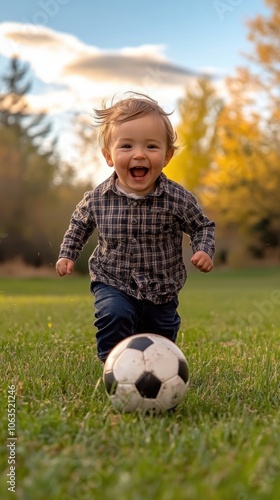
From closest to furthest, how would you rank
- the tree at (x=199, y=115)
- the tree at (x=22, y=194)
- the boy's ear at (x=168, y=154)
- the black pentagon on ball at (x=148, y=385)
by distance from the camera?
the black pentagon on ball at (x=148, y=385), the boy's ear at (x=168, y=154), the tree at (x=22, y=194), the tree at (x=199, y=115)

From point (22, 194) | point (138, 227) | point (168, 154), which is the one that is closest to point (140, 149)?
point (168, 154)

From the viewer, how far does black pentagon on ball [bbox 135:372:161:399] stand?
316 centimetres

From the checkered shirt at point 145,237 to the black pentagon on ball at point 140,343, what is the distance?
2.62ft

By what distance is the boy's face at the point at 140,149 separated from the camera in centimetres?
407

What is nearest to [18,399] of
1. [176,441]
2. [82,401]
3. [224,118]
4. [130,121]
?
[82,401]

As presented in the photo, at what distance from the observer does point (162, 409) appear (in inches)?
125

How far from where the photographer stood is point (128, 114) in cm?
414

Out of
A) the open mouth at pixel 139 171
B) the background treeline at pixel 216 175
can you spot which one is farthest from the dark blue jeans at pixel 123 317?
the background treeline at pixel 216 175

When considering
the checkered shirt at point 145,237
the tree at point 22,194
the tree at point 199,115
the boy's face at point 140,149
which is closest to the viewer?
the boy's face at point 140,149

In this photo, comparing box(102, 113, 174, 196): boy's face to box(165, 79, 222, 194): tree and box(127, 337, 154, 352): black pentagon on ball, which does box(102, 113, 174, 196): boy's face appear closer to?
box(127, 337, 154, 352): black pentagon on ball

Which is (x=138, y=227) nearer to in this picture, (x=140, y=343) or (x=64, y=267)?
(x=64, y=267)

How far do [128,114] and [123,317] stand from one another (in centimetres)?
124

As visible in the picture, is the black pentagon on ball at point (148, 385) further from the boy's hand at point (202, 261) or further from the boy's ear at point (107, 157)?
the boy's ear at point (107, 157)

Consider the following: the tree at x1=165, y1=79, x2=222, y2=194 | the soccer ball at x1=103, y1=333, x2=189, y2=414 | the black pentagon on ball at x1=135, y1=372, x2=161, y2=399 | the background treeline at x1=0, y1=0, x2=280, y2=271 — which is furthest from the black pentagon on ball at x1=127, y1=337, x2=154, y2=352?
the tree at x1=165, y1=79, x2=222, y2=194
